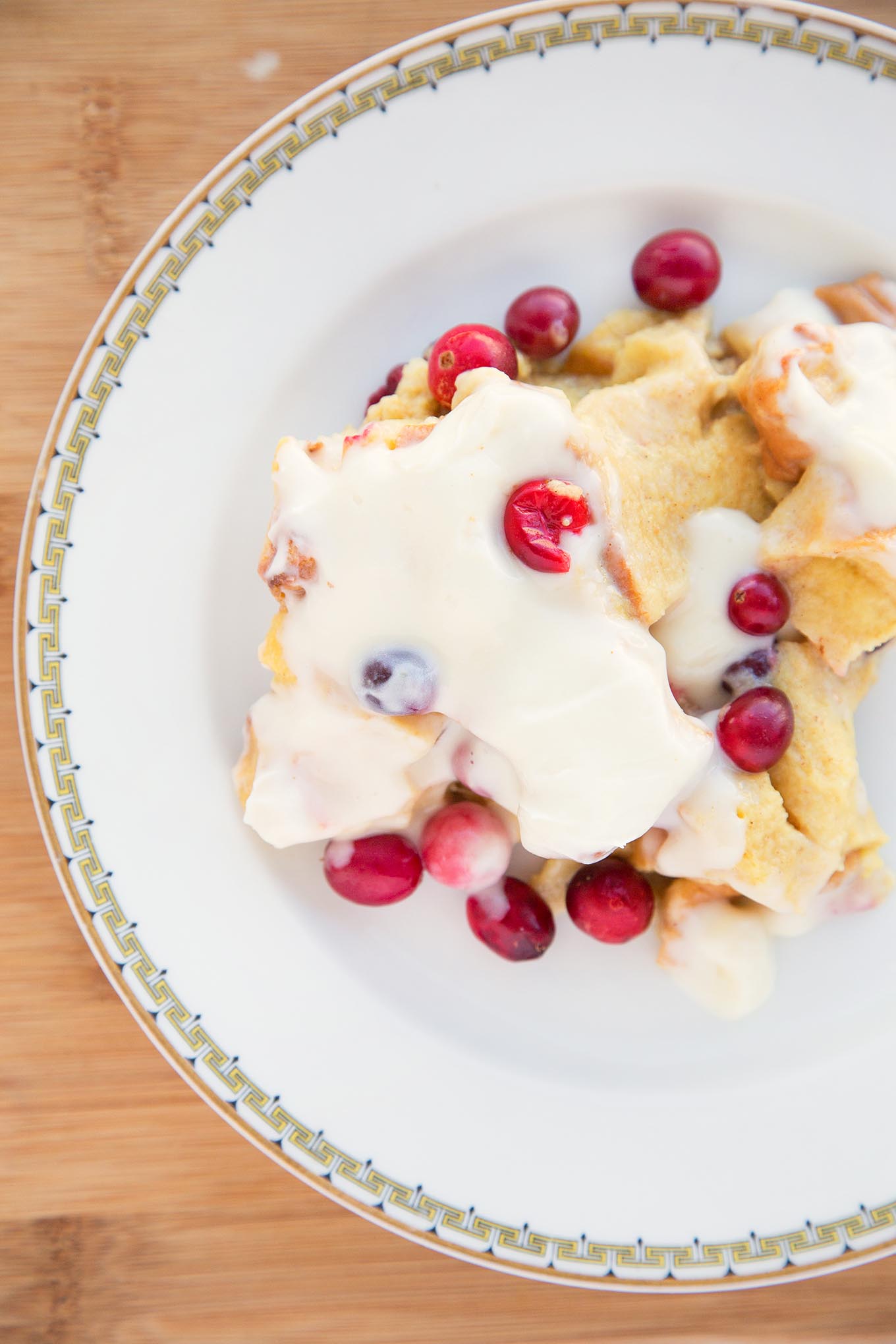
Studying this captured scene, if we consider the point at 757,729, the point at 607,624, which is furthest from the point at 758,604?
the point at 607,624

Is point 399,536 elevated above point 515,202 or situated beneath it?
situated beneath

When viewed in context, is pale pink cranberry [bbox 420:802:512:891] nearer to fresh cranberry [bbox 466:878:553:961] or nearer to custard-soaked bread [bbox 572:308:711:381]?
fresh cranberry [bbox 466:878:553:961]

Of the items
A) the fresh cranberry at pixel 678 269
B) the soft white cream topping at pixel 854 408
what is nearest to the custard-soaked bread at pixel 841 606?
the soft white cream topping at pixel 854 408

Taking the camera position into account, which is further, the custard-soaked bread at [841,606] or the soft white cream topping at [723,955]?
the soft white cream topping at [723,955]

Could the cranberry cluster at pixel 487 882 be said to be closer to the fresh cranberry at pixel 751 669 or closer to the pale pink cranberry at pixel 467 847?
the pale pink cranberry at pixel 467 847

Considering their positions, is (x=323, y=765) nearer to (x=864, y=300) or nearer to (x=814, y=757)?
(x=814, y=757)

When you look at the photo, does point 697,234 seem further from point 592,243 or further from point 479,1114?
point 479,1114

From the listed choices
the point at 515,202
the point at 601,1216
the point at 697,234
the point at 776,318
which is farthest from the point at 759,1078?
the point at 515,202
